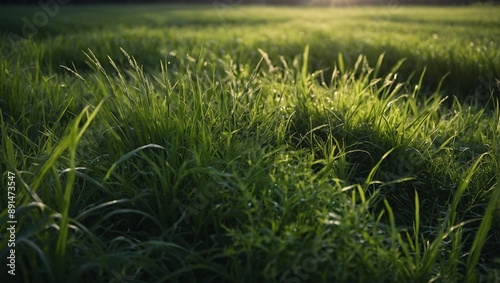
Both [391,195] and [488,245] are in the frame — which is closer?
[488,245]

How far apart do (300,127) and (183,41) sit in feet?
11.4

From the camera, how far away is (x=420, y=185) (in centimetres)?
216

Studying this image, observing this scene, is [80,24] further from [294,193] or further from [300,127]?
[294,193]

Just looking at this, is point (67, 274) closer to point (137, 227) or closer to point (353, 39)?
point (137, 227)

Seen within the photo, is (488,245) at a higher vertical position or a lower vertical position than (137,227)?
lower

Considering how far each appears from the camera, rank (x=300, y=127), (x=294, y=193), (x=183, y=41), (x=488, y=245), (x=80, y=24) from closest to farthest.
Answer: (x=294, y=193)
(x=488, y=245)
(x=300, y=127)
(x=183, y=41)
(x=80, y=24)

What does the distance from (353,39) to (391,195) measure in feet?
14.2

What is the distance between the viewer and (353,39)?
6.04 meters

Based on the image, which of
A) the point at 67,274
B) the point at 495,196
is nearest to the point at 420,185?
the point at 495,196

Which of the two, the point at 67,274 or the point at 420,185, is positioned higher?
the point at 67,274

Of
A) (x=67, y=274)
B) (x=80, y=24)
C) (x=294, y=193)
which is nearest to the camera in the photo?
(x=67, y=274)

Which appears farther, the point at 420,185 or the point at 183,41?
the point at 183,41

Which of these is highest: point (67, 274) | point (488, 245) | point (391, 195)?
point (67, 274)

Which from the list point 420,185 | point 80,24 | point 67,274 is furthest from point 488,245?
point 80,24
